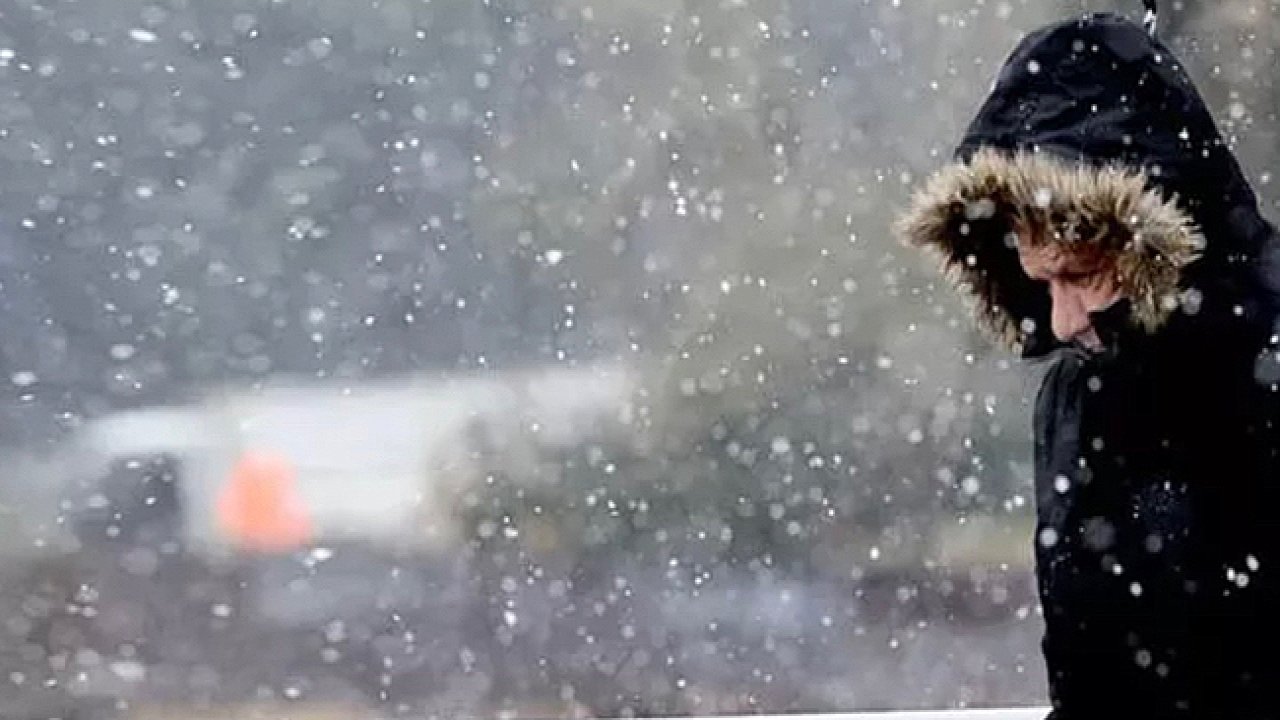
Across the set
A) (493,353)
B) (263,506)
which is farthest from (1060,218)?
(263,506)

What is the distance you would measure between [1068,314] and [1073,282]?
2cm

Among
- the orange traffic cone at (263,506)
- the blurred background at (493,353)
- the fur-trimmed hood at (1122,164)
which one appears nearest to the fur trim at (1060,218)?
the fur-trimmed hood at (1122,164)

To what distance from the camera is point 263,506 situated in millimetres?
1847

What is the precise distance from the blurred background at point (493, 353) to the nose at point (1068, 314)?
0.70 metres

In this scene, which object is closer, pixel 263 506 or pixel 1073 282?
pixel 1073 282

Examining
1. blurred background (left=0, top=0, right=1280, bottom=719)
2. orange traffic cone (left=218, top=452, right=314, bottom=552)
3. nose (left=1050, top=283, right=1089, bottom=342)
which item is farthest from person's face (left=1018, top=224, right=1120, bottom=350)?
orange traffic cone (left=218, top=452, right=314, bottom=552)

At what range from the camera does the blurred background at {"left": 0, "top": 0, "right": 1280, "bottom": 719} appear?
176 centimetres

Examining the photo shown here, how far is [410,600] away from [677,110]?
0.57 meters

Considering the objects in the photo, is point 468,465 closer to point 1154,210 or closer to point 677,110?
point 677,110

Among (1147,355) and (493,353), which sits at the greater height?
(493,353)

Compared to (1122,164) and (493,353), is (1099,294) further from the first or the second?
(493,353)

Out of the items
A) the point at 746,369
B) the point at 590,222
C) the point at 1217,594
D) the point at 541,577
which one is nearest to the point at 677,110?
the point at 590,222

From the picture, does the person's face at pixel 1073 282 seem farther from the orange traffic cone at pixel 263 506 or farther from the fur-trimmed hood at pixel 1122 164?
the orange traffic cone at pixel 263 506

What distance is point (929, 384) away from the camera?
6.15 feet
